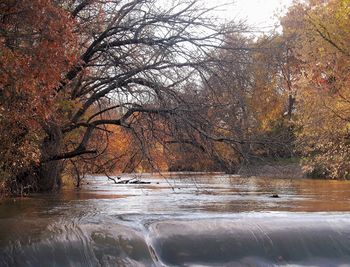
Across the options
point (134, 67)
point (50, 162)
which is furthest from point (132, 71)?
point (50, 162)

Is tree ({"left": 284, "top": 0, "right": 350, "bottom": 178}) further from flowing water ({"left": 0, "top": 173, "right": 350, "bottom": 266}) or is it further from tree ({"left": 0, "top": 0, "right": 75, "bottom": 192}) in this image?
tree ({"left": 0, "top": 0, "right": 75, "bottom": 192})

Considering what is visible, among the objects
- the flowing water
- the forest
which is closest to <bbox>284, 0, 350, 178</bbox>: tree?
the forest

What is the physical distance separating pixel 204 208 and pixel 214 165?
83.8 inches

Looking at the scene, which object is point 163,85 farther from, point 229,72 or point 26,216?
point 26,216

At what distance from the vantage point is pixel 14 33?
393 inches

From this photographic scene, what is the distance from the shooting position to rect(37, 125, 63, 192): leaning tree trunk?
1548cm

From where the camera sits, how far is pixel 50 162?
16.6 metres

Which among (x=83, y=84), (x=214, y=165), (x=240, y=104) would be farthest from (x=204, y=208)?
(x=83, y=84)

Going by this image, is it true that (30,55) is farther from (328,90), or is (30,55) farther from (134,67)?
(328,90)

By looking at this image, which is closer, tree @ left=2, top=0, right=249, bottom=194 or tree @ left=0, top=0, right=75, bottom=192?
tree @ left=0, top=0, right=75, bottom=192

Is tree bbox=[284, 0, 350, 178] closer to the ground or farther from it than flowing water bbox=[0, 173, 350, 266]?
farther from it

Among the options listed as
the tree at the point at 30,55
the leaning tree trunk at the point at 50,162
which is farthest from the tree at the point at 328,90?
the tree at the point at 30,55

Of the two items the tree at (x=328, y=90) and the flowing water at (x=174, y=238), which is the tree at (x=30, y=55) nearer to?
the flowing water at (x=174, y=238)

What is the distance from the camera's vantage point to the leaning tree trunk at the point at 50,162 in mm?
15484
